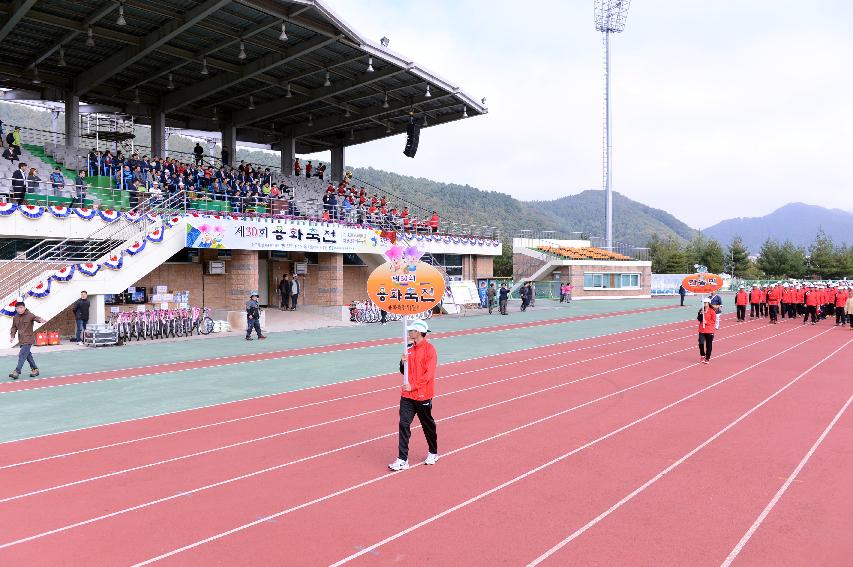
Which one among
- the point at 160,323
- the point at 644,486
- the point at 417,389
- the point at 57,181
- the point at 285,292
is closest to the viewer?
the point at 644,486

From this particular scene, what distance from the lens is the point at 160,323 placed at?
2364 cm

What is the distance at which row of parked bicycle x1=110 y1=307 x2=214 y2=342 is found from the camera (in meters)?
22.3

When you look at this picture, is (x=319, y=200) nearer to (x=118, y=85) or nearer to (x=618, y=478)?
(x=118, y=85)

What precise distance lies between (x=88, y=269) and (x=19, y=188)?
3.92 m

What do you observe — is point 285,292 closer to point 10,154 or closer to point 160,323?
point 160,323

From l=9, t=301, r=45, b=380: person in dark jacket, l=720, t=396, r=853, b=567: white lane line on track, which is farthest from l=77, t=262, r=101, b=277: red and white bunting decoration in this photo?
l=720, t=396, r=853, b=567: white lane line on track

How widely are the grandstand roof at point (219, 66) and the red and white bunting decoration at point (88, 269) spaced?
8.95m

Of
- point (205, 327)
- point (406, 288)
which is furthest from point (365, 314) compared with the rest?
point (406, 288)

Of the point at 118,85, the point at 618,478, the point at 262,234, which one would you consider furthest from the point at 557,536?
the point at 118,85

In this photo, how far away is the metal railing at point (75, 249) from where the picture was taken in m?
21.3

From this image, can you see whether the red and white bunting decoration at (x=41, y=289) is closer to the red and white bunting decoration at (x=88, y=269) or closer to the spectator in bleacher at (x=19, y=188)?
the red and white bunting decoration at (x=88, y=269)

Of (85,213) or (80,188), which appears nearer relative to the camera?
(85,213)

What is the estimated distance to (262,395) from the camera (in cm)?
1309

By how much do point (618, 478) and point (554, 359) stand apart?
1062 centimetres
